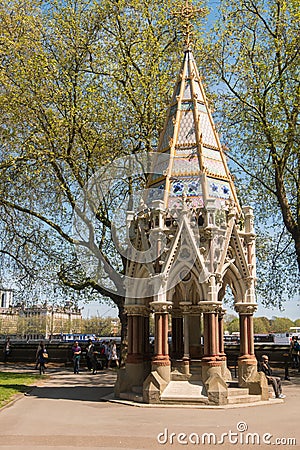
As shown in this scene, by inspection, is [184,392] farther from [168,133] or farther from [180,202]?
[168,133]

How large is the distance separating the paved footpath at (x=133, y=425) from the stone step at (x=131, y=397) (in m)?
0.52

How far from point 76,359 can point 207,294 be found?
1191 cm

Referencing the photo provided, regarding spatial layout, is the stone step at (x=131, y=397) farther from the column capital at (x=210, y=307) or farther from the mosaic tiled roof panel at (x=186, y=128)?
the mosaic tiled roof panel at (x=186, y=128)

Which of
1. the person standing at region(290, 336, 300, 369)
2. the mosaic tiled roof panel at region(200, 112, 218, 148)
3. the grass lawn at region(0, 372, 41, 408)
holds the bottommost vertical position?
the grass lawn at region(0, 372, 41, 408)

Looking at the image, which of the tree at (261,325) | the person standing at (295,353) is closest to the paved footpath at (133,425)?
the person standing at (295,353)

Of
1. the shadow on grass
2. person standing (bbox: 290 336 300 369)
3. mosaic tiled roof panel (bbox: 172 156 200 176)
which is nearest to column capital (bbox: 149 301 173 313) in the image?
the shadow on grass

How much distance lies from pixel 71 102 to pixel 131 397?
42.9ft

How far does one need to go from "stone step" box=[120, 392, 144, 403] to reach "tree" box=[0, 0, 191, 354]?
27.9 ft

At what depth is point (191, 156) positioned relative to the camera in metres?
16.4

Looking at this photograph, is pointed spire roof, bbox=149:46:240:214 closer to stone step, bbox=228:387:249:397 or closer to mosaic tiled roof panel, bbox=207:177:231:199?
mosaic tiled roof panel, bbox=207:177:231:199

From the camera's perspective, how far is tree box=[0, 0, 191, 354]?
72.3ft

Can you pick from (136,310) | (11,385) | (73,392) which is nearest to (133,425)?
(136,310)

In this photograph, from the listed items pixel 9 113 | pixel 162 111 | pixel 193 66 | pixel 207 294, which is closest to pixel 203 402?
pixel 207 294

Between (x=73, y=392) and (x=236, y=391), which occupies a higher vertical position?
(x=236, y=391)
